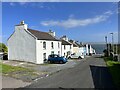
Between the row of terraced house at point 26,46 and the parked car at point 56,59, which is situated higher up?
the row of terraced house at point 26,46

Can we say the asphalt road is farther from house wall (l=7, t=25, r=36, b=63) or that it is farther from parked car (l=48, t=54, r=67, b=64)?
parked car (l=48, t=54, r=67, b=64)

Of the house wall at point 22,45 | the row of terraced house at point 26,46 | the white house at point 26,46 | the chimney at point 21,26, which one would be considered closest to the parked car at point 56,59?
the row of terraced house at point 26,46

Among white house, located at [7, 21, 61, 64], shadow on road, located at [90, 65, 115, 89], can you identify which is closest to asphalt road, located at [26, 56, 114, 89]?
shadow on road, located at [90, 65, 115, 89]

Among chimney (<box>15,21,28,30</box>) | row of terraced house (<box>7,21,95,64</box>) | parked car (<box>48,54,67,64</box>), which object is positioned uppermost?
chimney (<box>15,21,28,30</box>)

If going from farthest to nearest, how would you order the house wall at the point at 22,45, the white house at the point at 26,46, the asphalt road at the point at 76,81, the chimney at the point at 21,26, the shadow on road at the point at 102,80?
the chimney at the point at 21,26, the house wall at the point at 22,45, the white house at the point at 26,46, the asphalt road at the point at 76,81, the shadow on road at the point at 102,80

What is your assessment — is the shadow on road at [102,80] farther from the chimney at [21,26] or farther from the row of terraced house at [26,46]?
the chimney at [21,26]

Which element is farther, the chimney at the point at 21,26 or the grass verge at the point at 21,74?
the chimney at the point at 21,26

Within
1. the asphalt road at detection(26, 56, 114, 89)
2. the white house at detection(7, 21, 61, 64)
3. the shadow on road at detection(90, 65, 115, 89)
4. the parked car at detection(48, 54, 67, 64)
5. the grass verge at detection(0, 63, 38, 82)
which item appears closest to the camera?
the shadow on road at detection(90, 65, 115, 89)

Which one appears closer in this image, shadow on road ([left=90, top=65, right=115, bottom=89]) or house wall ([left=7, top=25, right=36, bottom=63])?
shadow on road ([left=90, top=65, right=115, bottom=89])

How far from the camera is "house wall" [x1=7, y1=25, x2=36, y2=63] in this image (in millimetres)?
38219

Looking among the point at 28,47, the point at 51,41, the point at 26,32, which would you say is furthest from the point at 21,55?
the point at 51,41

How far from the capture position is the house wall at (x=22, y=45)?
125 feet

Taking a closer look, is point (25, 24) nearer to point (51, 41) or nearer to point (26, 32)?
point (26, 32)

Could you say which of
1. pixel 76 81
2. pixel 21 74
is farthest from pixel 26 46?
pixel 76 81
